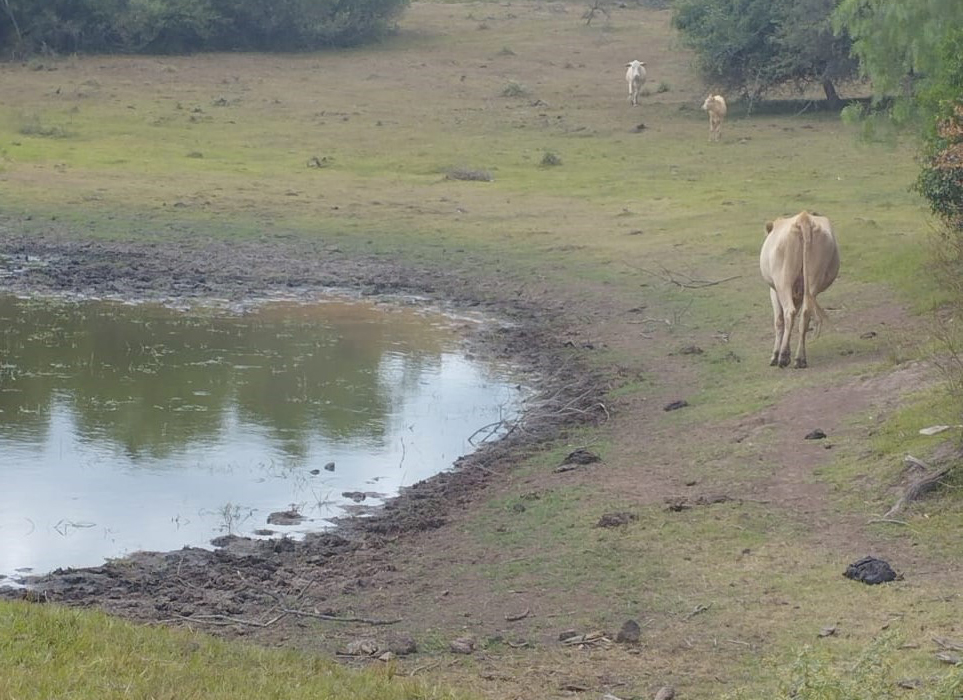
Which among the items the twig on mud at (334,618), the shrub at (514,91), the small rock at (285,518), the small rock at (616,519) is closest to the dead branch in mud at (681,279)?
the small rock at (285,518)

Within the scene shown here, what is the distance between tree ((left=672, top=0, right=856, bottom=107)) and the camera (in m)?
29.8

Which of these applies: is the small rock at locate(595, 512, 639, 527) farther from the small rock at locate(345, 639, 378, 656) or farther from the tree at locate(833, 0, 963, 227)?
the tree at locate(833, 0, 963, 227)

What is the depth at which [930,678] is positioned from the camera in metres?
5.58

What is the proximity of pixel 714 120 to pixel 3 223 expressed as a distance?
45.8 feet

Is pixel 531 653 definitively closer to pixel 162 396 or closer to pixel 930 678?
pixel 930 678

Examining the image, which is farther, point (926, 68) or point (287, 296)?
point (287, 296)

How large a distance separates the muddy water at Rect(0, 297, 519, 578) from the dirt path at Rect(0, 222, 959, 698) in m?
0.55

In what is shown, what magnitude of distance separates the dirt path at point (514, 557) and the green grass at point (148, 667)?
0.49 m

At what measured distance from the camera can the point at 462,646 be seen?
655cm

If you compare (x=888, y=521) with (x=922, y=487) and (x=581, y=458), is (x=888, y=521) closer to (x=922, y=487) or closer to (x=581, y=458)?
(x=922, y=487)

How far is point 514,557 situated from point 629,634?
168 cm

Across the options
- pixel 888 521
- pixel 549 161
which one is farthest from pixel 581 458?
pixel 549 161

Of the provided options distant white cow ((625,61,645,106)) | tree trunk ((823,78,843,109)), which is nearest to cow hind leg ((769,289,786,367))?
tree trunk ((823,78,843,109))

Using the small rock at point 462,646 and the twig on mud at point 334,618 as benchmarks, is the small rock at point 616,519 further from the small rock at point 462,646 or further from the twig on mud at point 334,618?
the small rock at point 462,646
